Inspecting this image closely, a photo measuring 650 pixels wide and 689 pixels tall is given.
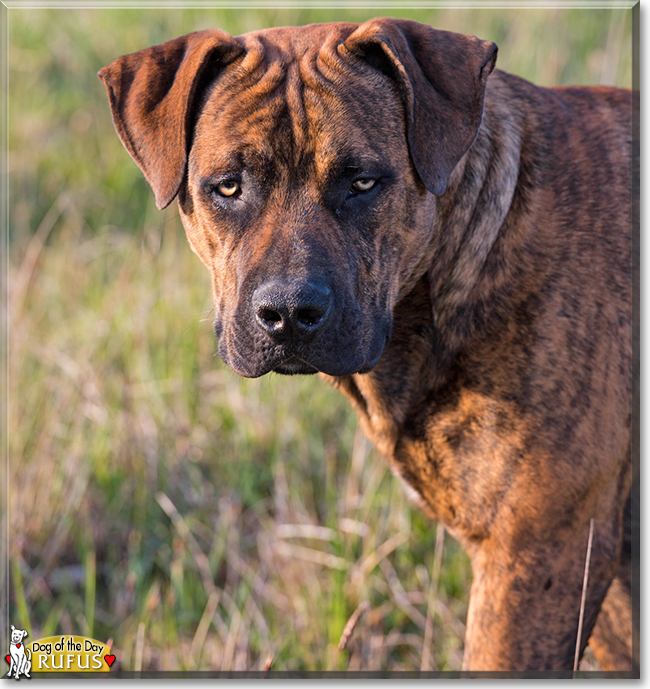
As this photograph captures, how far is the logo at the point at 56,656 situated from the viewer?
2512 mm

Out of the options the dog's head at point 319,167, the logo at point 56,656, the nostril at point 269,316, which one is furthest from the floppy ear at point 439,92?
the logo at point 56,656

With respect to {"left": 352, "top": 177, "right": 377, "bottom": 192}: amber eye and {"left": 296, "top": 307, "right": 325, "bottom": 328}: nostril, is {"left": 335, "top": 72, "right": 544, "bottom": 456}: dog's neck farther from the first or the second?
{"left": 296, "top": 307, "right": 325, "bottom": 328}: nostril

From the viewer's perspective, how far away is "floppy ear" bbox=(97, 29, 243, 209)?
7.75ft

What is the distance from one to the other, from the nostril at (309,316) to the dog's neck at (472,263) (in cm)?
48

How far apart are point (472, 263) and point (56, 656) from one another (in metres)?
1.88

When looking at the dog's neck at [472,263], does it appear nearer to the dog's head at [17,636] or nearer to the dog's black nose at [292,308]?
the dog's black nose at [292,308]

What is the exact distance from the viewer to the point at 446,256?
2395 millimetres

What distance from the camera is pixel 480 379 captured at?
2312mm

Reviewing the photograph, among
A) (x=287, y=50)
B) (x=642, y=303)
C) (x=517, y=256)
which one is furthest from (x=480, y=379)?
(x=287, y=50)

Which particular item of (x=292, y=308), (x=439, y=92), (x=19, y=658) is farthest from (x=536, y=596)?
(x=19, y=658)

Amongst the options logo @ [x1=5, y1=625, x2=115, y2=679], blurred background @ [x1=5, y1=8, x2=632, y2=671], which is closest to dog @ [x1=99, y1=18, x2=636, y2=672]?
blurred background @ [x1=5, y1=8, x2=632, y2=671]

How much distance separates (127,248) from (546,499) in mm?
3510

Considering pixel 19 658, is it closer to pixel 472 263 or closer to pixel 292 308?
pixel 292 308

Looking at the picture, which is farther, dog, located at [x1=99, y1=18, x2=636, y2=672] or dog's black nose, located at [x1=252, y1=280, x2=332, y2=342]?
dog, located at [x1=99, y1=18, x2=636, y2=672]
